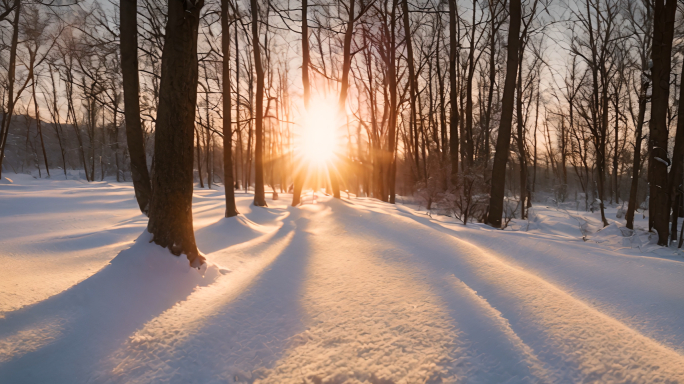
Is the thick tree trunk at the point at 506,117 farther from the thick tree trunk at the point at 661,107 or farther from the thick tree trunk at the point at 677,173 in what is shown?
the thick tree trunk at the point at 677,173

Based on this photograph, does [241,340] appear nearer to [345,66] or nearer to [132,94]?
[132,94]

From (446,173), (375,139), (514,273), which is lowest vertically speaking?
(514,273)

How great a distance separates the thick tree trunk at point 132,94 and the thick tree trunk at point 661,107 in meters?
9.79

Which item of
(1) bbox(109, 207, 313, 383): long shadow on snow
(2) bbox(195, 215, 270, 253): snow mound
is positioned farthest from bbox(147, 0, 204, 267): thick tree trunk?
(2) bbox(195, 215, 270, 253): snow mound

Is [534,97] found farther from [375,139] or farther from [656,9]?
[656,9]

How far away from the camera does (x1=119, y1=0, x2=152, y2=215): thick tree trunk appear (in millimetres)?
4984

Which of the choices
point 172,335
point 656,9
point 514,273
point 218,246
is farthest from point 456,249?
point 656,9

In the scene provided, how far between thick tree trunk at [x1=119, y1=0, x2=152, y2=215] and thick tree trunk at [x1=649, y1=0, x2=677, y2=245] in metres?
9.79

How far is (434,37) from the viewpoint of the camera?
17109 millimetres

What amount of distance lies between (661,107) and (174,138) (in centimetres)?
911

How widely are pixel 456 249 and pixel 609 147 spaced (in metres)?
28.3

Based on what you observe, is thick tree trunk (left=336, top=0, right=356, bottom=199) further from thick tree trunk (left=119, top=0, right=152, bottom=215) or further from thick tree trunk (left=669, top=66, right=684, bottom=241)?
thick tree trunk (left=669, top=66, right=684, bottom=241)

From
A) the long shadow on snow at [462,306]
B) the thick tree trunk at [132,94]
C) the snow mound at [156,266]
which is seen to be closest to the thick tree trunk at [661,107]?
the long shadow on snow at [462,306]

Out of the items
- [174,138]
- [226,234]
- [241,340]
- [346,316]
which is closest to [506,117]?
[226,234]
